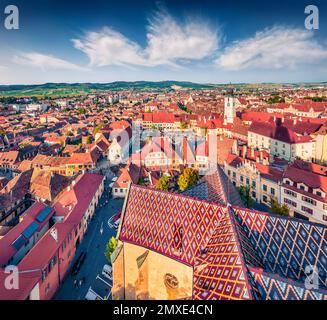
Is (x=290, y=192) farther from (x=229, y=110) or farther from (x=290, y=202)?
(x=229, y=110)

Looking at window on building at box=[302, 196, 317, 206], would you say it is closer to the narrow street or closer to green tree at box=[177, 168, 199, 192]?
green tree at box=[177, 168, 199, 192]

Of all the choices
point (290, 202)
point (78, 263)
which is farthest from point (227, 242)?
point (290, 202)

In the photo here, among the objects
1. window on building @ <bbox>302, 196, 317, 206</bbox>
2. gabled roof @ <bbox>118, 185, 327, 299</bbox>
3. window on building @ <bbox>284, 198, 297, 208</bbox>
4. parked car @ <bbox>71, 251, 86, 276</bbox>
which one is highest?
gabled roof @ <bbox>118, 185, 327, 299</bbox>

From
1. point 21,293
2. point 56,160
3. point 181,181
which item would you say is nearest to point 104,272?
point 21,293

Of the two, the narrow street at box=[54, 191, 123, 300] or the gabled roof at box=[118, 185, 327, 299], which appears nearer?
the gabled roof at box=[118, 185, 327, 299]

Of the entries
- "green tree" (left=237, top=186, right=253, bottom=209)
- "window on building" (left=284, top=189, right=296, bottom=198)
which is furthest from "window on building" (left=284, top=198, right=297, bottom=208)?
"green tree" (left=237, top=186, right=253, bottom=209)

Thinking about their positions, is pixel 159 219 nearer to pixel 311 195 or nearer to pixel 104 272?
pixel 104 272
